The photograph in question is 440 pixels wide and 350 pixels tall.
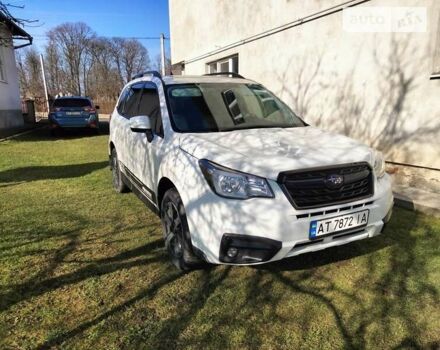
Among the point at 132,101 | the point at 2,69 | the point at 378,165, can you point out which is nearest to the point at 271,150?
the point at 378,165

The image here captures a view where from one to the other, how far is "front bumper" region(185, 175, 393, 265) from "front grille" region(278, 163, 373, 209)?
5 centimetres

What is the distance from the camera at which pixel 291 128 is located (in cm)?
376

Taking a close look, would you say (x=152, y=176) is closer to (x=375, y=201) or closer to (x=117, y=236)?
(x=117, y=236)

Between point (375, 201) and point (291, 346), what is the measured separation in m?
1.39

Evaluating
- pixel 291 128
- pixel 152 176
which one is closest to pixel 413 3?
pixel 291 128

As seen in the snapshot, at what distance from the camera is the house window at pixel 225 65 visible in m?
11.0

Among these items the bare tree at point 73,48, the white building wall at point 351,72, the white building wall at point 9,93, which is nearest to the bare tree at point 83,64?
the bare tree at point 73,48

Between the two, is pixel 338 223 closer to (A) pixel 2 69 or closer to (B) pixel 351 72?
(B) pixel 351 72

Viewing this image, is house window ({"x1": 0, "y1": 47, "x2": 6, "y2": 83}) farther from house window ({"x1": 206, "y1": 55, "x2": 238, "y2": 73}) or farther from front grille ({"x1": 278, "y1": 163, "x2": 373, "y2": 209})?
front grille ({"x1": 278, "y1": 163, "x2": 373, "y2": 209})

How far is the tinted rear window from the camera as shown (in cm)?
1378

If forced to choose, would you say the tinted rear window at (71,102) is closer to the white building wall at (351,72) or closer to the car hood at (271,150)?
the white building wall at (351,72)

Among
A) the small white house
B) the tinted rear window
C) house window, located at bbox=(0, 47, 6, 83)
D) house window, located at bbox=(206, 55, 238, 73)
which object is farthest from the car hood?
house window, located at bbox=(0, 47, 6, 83)

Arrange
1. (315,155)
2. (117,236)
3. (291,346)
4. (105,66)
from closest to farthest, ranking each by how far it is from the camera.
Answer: (291,346) → (315,155) → (117,236) → (105,66)

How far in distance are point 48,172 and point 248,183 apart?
604 cm
